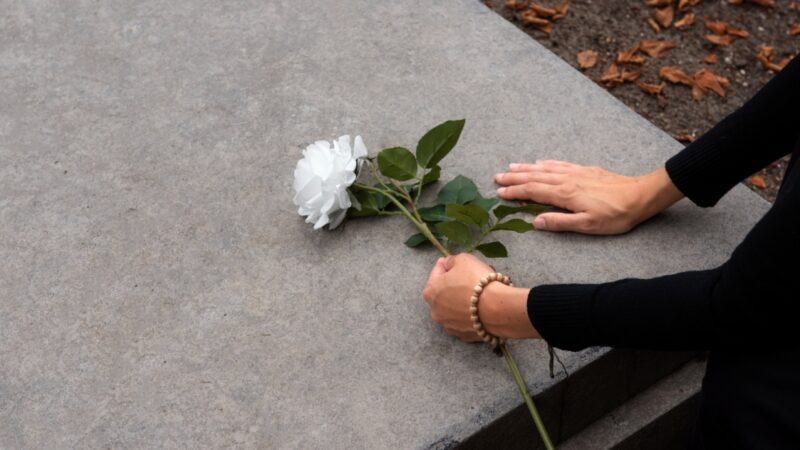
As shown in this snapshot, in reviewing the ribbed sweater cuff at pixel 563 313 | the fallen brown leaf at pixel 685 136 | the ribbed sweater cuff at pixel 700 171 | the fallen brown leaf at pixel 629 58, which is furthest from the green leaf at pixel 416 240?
the fallen brown leaf at pixel 629 58

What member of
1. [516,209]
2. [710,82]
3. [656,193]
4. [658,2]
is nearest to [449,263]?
[516,209]

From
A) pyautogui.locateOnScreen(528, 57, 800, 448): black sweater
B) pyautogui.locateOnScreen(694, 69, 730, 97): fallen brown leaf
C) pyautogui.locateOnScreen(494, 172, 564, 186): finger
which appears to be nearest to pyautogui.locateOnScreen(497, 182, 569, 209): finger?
pyautogui.locateOnScreen(494, 172, 564, 186): finger

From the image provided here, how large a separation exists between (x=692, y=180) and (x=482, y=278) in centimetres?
46

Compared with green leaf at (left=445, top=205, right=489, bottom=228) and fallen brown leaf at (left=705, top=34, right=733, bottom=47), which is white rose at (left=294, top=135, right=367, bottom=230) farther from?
fallen brown leaf at (left=705, top=34, right=733, bottom=47)

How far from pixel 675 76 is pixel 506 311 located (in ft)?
5.26

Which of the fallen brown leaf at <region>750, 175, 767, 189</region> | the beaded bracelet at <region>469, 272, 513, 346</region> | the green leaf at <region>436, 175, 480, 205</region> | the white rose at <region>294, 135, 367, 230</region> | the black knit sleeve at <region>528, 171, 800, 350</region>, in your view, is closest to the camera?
the black knit sleeve at <region>528, 171, 800, 350</region>

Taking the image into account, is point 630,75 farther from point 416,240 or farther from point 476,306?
point 476,306

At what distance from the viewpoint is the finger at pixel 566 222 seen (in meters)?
1.71

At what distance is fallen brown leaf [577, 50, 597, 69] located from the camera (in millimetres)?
2816

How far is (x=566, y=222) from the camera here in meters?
1.71

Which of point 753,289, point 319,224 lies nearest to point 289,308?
point 319,224

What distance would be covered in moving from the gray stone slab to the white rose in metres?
0.11

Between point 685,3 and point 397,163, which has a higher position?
point 397,163

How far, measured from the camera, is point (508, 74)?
212 centimetres
